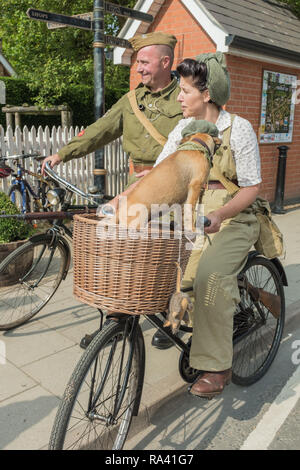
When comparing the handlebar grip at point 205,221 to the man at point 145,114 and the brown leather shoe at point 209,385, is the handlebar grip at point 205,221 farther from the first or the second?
the man at point 145,114

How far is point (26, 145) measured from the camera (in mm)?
7457

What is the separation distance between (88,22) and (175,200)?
12.9 ft

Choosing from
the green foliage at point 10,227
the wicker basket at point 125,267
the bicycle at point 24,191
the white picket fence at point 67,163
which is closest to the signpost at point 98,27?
the green foliage at point 10,227

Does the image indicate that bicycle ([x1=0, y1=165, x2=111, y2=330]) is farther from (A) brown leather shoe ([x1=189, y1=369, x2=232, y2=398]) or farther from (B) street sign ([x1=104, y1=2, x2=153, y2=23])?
(B) street sign ([x1=104, y1=2, x2=153, y2=23])

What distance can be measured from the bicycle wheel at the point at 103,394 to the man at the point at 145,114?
1049mm

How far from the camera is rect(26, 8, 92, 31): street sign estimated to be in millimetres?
4452

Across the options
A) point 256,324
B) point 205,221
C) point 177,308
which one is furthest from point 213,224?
point 256,324

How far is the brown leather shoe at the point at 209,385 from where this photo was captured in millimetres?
2527

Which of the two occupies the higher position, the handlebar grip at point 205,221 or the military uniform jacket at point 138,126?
the military uniform jacket at point 138,126

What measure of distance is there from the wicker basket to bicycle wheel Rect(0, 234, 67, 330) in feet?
4.88

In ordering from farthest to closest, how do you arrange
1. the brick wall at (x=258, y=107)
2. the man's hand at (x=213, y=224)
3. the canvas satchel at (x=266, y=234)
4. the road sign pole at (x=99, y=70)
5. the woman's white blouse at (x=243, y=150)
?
the brick wall at (x=258, y=107)
the road sign pole at (x=99, y=70)
the canvas satchel at (x=266, y=234)
the woman's white blouse at (x=243, y=150)
the man's hand at (x=213, y=224)

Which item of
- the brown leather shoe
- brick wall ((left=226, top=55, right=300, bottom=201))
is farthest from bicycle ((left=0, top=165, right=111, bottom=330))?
brick wall ((left=226, top=55, right=300, bottom=201))
